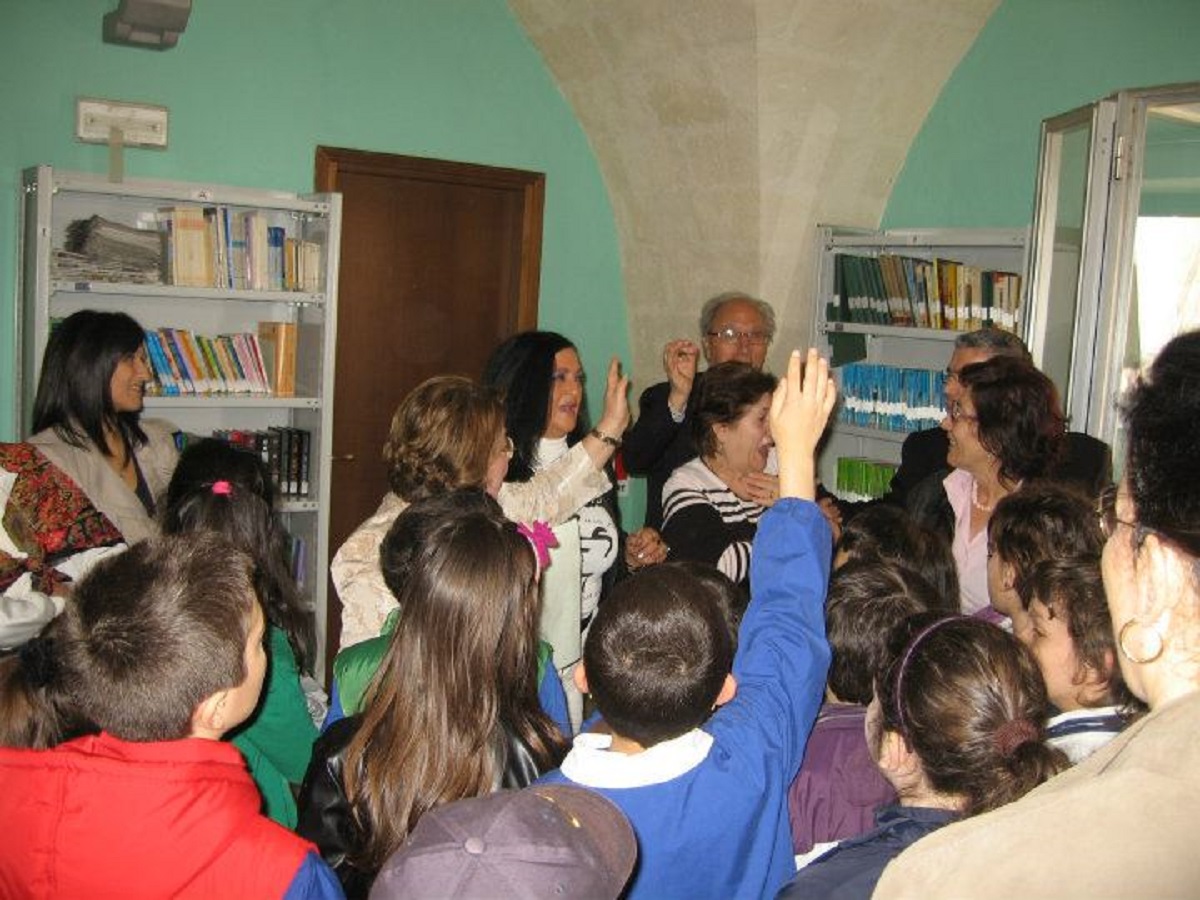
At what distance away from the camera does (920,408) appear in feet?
15.2

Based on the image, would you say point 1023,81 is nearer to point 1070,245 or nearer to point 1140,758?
point 1070,245

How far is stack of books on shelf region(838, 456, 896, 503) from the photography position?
488 cm

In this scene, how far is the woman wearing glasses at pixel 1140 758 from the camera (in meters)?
0.59

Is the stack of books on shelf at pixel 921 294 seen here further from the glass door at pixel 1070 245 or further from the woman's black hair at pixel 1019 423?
the woman's black hair at pixel 1019 423

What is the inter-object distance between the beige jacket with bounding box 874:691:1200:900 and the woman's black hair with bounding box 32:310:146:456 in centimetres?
320

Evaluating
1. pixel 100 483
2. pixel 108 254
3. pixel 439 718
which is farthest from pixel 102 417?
pixel 439 718

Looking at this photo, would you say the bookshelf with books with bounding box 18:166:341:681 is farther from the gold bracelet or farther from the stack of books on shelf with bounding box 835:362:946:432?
the stack of books on shelf with bounding box 835:362:946:432

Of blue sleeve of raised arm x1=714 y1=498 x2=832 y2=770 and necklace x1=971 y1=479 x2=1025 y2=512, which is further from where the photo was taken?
necklace x1=971 y1=479 x2=1025 y2=512

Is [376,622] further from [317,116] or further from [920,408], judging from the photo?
[317,116]

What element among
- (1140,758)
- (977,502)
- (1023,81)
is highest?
(1023,81)

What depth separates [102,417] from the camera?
3.36m

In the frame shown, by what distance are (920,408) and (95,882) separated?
13.2 ft

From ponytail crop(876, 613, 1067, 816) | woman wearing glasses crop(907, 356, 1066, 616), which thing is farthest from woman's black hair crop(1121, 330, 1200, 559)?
Result: woman wearing glasses crop(907, 356, 1066, 616)

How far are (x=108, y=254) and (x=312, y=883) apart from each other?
11.7ft
